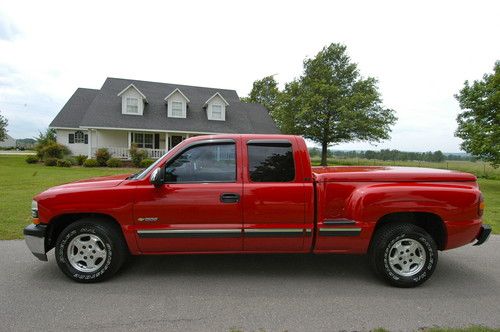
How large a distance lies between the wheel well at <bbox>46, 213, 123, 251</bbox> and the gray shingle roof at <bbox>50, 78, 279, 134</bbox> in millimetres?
22113

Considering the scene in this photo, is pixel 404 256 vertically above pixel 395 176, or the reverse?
pixel 395 176

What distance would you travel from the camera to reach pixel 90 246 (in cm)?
398

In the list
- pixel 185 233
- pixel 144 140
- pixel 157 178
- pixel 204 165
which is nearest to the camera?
pixel 157 178

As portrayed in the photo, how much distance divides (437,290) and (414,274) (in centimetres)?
30

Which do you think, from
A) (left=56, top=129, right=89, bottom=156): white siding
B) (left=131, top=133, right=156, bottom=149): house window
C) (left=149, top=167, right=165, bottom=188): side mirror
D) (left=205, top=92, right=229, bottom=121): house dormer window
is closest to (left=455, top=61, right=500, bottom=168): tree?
(left=149, top=167, right=165, bottom=188): side mirror

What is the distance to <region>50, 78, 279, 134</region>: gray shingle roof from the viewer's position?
83.7 feet

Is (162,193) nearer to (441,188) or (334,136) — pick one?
(441,188)

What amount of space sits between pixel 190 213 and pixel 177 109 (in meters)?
24.8

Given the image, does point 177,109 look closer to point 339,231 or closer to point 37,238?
point 37,238

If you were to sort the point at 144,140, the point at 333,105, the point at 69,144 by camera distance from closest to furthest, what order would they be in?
the point at 144,140, the point at 69,144, the point at 333,105

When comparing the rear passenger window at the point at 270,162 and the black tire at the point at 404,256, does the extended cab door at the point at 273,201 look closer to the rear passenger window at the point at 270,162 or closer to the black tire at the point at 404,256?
the rear passenger window at the point at 270,162

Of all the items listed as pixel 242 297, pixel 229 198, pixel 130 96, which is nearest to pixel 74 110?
pixel 130 96

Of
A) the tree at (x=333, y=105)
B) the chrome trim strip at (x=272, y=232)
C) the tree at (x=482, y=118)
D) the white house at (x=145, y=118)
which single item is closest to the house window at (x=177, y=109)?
the white house at (x=145, y=118)

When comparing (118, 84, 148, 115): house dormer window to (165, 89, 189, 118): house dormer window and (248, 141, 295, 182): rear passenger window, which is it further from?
(248, 141, 295, 182): rear passenger window
